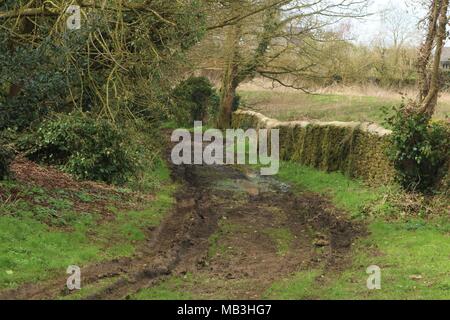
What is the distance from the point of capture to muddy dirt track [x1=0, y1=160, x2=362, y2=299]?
8.51 meters

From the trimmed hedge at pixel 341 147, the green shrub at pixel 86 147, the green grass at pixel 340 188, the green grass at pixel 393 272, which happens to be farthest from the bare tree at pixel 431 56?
the green shrub at pixel 86 147

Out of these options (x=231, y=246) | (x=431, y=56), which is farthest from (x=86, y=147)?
(x=431, y=56)

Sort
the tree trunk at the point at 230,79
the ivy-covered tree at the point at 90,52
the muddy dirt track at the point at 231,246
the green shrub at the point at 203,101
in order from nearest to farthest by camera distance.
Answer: the muddy dirt track at the point at 231,246, the ivy-covered tree at the point at 90,52, the tree trunk at the point at 230,79, the green shrub at the point at 203,101

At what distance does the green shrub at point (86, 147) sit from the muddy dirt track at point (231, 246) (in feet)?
6.20

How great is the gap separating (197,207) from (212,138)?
16.8 m

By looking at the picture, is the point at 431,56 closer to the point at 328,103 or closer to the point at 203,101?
the point at 328,103

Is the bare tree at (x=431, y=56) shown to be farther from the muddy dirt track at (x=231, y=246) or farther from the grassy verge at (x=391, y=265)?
the muddy dirt track at (x=231, y=246)

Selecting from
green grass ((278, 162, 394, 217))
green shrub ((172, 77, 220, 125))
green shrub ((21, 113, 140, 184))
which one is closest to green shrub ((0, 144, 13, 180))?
green shrub ((21, 113, 140, 184))

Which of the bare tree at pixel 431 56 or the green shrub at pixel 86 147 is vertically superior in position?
the bare tree at pixel 431 56

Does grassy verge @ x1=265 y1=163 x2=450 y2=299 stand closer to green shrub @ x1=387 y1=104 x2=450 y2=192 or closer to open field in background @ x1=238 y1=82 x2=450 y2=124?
green shrub @ x1=387 y1=104 x2=450 y2=192

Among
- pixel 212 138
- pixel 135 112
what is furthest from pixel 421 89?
pixel 212 138

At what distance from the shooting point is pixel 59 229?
35.4 ft

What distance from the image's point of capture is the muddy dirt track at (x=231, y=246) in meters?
8.51
